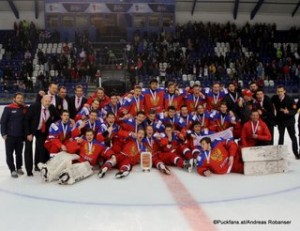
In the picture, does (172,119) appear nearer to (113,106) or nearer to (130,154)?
(130,154)

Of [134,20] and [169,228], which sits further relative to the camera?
[134,20]

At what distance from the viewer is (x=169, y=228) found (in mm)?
3541

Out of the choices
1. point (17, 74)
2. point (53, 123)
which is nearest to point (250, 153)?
point (53, 123)

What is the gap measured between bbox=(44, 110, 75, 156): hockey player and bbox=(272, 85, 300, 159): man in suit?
3.38 meters

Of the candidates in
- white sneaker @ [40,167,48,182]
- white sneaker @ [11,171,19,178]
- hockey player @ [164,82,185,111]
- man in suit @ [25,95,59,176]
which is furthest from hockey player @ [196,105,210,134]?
white sneaker @ [11,171,19,178]

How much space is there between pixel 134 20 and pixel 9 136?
546 inches

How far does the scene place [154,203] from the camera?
4.27 meters

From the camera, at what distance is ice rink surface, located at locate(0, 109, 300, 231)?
143 inches

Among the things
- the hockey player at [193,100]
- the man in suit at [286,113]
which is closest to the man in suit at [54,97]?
the hockey player at [193,100]

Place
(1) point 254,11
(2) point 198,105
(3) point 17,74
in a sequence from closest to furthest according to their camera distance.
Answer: (2) point 198,105 → (3) point 17,74 → (1) point 254,11

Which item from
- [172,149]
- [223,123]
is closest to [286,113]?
[223,123]

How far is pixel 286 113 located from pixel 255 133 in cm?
84

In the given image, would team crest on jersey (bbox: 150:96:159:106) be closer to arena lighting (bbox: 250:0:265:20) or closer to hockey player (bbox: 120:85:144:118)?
hockey player (bbox: 120:85:144:118)

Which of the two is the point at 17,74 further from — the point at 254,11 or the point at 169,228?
the point at 169,228
